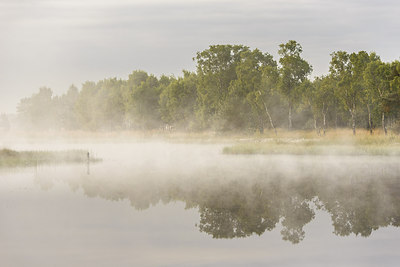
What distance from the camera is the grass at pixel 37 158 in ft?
141

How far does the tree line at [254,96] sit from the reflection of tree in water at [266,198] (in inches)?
1646

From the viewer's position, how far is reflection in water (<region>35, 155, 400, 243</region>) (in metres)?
18.8

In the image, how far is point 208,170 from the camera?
3922 centimetres

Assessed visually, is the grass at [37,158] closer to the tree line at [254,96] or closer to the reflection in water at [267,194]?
the reflection in water at [267,194]

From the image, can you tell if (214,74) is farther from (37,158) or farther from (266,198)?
(266,198)

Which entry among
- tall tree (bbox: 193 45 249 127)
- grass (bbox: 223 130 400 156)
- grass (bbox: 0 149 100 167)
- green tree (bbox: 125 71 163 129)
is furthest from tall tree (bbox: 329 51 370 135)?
green tree (bbox: 125 71 163 129)

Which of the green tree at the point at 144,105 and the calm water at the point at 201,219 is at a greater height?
the green tree at the point at 144,105

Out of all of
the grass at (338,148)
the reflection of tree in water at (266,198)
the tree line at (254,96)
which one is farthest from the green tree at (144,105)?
the reflection of tree in water at (266,198)

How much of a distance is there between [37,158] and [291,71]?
4705 cm

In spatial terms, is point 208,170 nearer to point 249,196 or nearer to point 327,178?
point 327,178

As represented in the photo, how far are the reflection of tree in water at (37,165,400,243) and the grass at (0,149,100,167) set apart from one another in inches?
431

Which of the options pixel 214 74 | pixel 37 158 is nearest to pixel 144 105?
pixel 214 74

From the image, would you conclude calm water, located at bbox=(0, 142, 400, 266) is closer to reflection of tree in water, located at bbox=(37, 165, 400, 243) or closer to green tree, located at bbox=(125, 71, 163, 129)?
reflection of tree in water, located at bbox=(37, 165, 400, 243)

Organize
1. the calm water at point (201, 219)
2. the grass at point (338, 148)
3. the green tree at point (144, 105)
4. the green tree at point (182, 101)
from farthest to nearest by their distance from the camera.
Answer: the green tree at point (144, 105) < the green tree at point (182, 101) < the grass at point (338, 148) < the calm water at point (201, 219)
